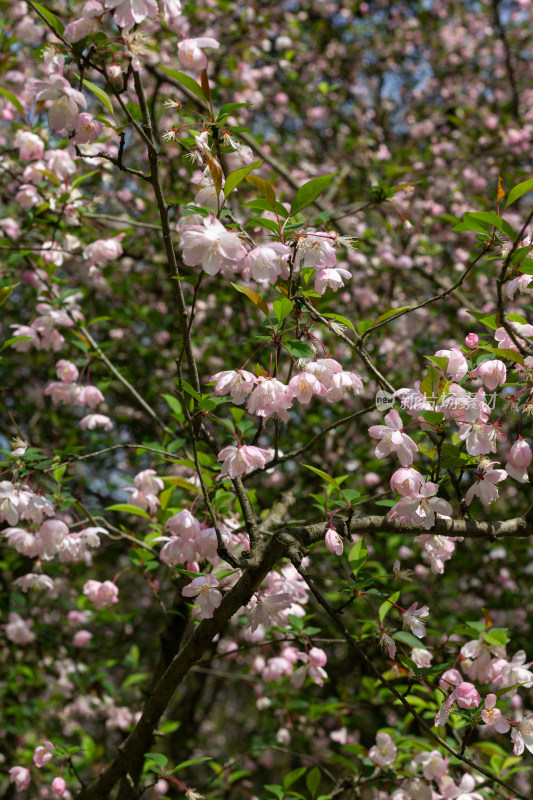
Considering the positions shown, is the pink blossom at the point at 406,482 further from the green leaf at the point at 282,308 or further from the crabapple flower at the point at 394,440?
the green leaf at the point at 282,308

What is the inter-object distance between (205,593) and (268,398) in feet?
1.56

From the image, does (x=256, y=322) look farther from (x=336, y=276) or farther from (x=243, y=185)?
(x=336, y=276)

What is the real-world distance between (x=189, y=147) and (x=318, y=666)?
1506 millimetres

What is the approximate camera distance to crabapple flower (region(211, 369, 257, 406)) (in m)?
1.35

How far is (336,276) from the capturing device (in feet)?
4.74

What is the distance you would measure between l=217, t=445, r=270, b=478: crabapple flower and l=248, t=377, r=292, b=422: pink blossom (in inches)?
4.6

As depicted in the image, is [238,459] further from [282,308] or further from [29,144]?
[29,144]

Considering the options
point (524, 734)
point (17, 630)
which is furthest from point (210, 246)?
point (17, 630)

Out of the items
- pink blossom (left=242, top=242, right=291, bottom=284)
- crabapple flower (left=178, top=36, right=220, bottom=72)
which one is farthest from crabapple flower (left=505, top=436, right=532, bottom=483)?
Result: crabapple flower (left=178, top=36, right=220, bottom=72)

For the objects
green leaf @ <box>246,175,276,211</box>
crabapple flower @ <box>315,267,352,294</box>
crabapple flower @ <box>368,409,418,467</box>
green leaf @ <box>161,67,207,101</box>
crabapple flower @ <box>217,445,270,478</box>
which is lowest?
crabapple flower @ <box>217,445,270,478</box>

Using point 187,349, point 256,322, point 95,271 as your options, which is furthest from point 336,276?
point 256,322

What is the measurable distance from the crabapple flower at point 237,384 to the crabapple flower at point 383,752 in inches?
49.9

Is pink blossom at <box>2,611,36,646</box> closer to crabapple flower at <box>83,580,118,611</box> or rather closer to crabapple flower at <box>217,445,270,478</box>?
crabapple flower at <box>83,580,118,611</box>

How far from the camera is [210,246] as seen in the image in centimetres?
122
